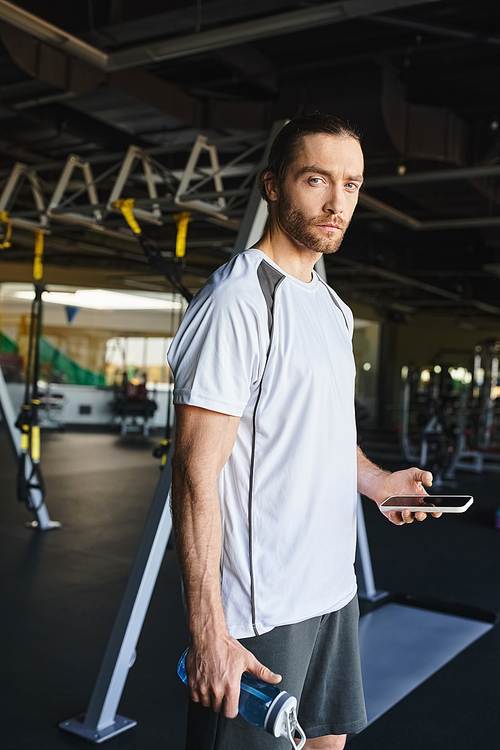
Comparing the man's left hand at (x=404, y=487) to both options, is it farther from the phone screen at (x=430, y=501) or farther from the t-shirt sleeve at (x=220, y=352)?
the t-shirt sleeve at (x=220, y=352)

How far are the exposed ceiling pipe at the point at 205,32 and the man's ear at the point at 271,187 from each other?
1.64 m

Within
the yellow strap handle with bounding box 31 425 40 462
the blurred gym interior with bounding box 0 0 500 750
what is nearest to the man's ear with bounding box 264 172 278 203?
the blurred gym interior with bounding box 0 0 500 750

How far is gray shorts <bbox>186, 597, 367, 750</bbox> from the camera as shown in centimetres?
102

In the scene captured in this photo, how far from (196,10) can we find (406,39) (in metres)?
1.21

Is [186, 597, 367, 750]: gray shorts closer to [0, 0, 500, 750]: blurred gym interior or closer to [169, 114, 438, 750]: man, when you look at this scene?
[169, 114, 438, 750]: man

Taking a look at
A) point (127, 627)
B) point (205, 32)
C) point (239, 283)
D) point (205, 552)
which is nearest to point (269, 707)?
point (205, 552)

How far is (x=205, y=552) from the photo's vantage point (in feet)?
3.05

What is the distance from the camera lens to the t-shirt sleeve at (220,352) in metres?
0.95

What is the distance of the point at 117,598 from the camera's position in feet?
11.0

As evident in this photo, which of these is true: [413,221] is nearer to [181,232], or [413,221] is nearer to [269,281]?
[181,232]

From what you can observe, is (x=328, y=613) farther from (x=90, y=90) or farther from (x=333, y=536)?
(x=90, y=90)

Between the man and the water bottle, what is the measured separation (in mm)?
17

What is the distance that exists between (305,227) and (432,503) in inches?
18.9

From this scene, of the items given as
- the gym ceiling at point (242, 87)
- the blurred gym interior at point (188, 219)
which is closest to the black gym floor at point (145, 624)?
the blurred gym interior at point (188, 219)
